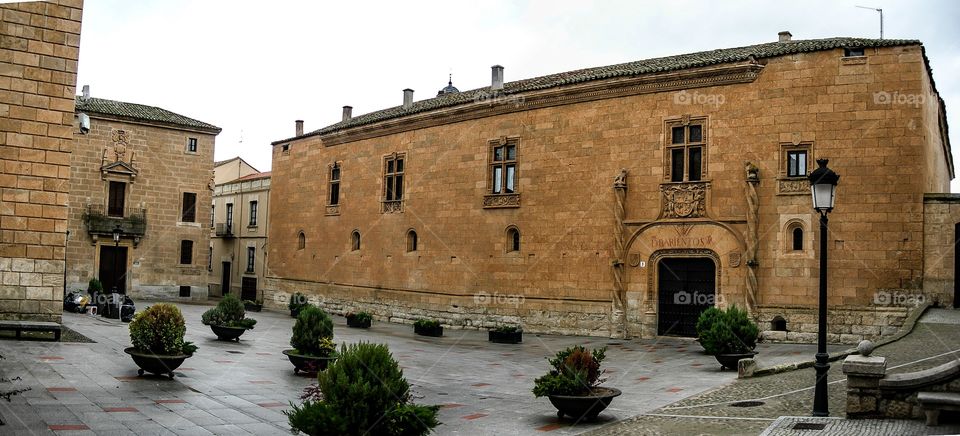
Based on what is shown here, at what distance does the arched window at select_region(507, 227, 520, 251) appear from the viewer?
26891mm

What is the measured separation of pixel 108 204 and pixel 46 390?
96.9ft

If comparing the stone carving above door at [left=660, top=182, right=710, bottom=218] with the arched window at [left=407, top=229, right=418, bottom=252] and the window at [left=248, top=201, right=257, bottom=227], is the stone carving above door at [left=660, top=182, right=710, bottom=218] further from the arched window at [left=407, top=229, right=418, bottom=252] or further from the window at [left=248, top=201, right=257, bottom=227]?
the window at [left=248, top=201, right=257, bottom=227]

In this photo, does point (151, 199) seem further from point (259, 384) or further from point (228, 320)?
point (259, 384)

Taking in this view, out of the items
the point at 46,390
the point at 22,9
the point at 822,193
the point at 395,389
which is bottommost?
the point at 46,390

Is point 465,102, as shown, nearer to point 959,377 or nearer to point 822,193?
point 822,193

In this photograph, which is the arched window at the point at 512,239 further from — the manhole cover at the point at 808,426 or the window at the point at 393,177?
the manhole cover at the point at 808,426

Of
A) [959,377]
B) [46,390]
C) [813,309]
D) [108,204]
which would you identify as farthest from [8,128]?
[108,204]

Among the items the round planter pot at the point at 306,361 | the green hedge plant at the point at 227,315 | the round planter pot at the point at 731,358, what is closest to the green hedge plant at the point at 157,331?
the round planter pot at the point at 306,361

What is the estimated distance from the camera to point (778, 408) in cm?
1111

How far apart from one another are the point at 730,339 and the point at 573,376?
6.54 metres

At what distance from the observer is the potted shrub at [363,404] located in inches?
291

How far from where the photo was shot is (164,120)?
3847 cm

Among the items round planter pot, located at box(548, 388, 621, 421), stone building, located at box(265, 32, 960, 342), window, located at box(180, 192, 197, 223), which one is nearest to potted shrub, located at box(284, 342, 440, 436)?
round planter pot, located at box(548, 388, 621, 421)

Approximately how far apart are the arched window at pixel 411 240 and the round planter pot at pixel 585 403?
65.8 feet
